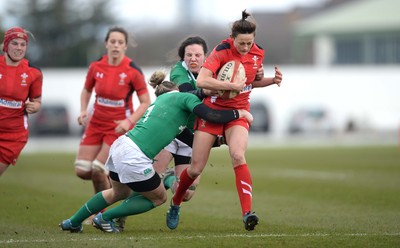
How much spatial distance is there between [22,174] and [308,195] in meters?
9.46

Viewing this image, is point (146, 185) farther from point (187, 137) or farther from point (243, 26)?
point (243, 26)

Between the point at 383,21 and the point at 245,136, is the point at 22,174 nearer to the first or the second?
the point at 245,136

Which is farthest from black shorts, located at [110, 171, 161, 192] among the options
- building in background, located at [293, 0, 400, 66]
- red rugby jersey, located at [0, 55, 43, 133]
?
building in background, located at [293, 0, 400, 66]

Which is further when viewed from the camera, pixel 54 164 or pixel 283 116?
pixel 283 116

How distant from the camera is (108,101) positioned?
11.0 m

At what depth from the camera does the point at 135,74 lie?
1088 cm

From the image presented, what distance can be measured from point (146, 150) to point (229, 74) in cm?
125

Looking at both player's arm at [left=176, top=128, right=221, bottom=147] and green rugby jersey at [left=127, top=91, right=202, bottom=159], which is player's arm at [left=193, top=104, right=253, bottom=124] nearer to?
green rugby jersey at [left=127, top=91, right=202, bottom=159]

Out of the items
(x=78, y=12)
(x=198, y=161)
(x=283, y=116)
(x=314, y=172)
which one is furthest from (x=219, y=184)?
(x=78, y=12)

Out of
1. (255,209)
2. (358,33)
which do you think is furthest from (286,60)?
(255,209)

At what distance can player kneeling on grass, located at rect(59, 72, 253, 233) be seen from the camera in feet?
27.2

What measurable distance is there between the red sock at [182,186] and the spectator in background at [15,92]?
2.06 m

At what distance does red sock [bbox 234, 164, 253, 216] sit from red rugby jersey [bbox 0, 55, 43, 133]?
9.54ft

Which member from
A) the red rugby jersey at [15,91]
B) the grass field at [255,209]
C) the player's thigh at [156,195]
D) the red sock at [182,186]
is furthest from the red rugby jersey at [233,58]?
the red rugby jersey at [15,91]
